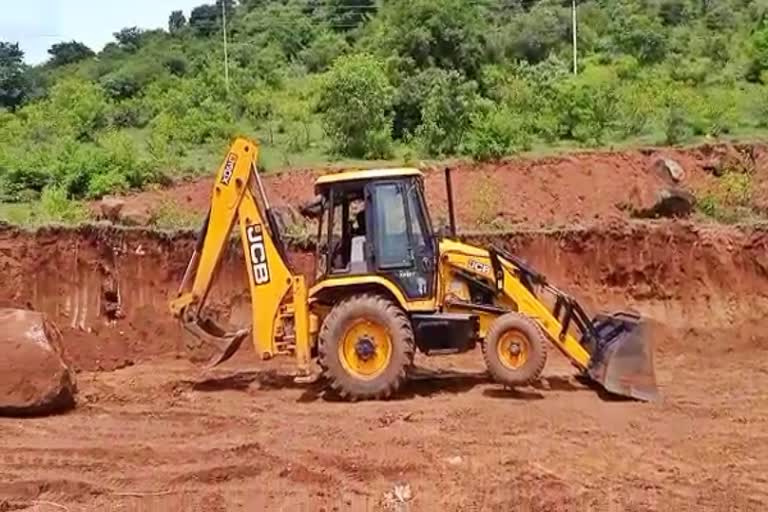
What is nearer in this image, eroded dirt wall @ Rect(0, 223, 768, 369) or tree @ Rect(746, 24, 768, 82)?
eroded dirt wall @ Rect(0, 223, 768, 369)

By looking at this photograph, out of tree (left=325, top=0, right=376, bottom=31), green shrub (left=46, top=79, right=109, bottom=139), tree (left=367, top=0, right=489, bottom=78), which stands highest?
tree (left=325, top=0, right=376, bottom=31)

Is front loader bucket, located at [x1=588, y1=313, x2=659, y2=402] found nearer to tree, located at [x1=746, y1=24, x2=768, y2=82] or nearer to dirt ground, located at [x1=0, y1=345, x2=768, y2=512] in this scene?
dirt ground, located at [x1=0, y1=345, x2=768, y2=512]

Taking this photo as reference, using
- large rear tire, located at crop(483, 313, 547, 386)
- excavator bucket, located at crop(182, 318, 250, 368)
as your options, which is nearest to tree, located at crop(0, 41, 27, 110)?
excavator bucket, located at crop(182, 318, 250, 368)

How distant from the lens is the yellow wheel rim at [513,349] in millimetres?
11867

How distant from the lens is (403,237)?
479 inches

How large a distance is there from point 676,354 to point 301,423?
7.00 meters

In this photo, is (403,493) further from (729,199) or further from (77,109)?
(77,109)

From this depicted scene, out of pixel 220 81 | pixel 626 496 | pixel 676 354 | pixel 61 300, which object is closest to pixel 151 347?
pixel 61 300

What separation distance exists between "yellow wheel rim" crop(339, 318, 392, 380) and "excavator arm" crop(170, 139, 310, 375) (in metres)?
0.48

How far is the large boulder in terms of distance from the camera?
1143cm

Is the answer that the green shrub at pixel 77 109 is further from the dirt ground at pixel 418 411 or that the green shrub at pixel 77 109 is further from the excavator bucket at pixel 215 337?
the excavator bucket at pixel 215 337

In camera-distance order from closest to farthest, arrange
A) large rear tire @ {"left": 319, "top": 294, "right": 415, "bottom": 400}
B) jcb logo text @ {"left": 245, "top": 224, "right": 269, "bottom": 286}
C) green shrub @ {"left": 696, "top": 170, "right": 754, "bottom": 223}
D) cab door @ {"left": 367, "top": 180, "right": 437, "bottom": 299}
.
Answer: large rear tire @ {"left": 319, "top": 294, "right": 415, "bottom": 400}, cab door @ {"left": 367, "top": 180, "right": 437, "bottom": 299}, jcb logo text @ {"left": 245, "top": 224, "right": 269, "bottom": 286}, green shrub @ {"left": 696, "top": 170, "right": 754, "bottom": 223}

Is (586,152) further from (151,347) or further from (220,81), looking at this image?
(220,81)

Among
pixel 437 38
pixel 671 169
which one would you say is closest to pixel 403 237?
pixel 671 169
